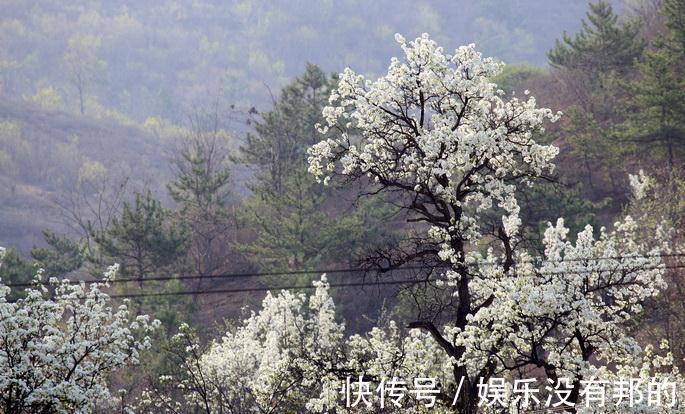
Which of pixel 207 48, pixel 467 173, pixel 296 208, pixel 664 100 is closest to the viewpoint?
pixel 467 173

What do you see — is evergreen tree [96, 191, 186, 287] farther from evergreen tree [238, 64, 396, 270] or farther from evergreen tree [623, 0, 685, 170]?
evergreen tree [623, 0, 685, 170]

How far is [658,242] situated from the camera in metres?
33.4

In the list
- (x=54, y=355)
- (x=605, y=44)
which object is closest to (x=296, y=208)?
(x=605, y=44)

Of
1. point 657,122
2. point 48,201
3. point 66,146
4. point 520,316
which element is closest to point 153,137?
point 66,146

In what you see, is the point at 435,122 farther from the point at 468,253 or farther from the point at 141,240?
the point at 141,240

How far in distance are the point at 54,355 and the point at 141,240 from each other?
32.5 meters

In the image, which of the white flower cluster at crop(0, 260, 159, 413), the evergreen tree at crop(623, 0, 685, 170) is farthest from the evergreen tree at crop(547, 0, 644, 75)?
the white flower cluster at crop(0, 260, 159, 413)

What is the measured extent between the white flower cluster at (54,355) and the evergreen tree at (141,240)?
99.8 ft

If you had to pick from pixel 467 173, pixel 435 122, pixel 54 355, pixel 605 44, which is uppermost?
pixel 605 44

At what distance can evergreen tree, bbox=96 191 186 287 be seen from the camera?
46.0 meters

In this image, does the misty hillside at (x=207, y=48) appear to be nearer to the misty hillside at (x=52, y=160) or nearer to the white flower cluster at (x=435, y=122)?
the misty hillside at (x=52, y=160)

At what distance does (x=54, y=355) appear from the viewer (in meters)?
14.5

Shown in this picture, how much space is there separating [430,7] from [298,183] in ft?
515

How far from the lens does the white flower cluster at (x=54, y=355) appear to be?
13.8 m
